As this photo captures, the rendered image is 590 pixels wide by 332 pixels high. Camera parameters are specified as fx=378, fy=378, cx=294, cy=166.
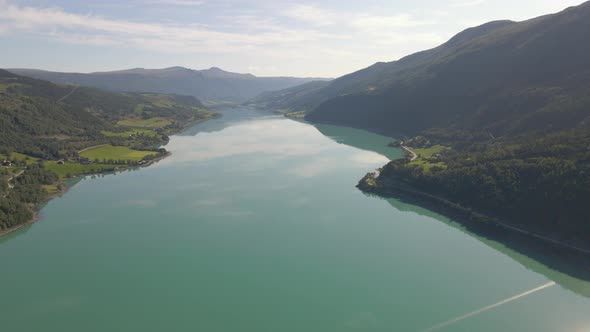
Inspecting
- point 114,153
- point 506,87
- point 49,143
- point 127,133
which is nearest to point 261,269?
point 114,153

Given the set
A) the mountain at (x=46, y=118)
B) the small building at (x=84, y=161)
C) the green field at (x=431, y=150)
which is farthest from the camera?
the green field at (x=431, y=150)

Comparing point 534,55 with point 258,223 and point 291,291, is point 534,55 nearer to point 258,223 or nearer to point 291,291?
point 258,223

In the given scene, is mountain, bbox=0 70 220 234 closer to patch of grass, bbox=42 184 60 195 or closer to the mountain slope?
patch of grass, bbox=42 184 60 195

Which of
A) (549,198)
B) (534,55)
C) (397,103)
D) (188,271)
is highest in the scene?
(534,55)

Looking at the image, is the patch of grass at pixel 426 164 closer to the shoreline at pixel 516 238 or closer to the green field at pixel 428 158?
the green field at pixel 428 158

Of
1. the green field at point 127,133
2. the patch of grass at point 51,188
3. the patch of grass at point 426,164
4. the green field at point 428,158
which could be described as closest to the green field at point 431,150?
the green field at point 428,158

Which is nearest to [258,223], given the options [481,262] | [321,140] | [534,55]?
[481,262]

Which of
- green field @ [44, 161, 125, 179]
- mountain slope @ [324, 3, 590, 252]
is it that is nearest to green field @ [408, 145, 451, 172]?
mountain slope @ [324, 3, 590, 252]
